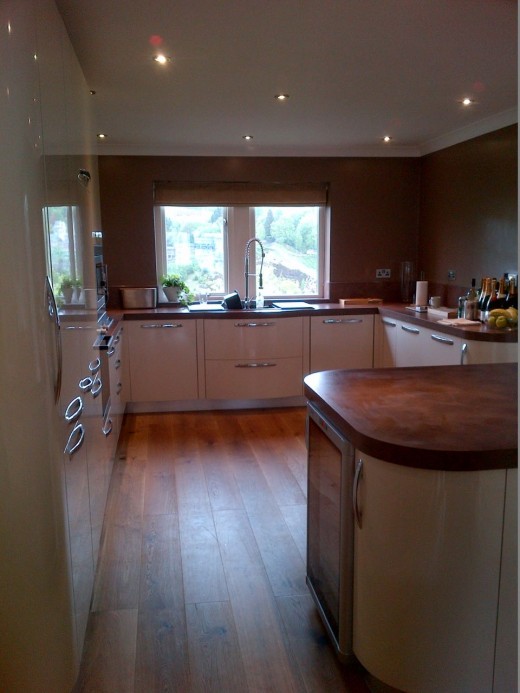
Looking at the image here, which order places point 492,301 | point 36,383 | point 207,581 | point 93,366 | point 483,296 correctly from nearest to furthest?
point 36,383 → point 207,581 → point 93,366 → point 492,301 → point 483,296

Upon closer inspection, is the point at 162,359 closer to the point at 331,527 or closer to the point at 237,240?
the point at 237,240

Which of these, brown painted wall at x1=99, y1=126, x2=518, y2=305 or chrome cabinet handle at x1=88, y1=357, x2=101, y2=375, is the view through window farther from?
chrome cabinet handle at x1=88, y1=357, x2=101, y2=375

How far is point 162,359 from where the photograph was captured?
475cm

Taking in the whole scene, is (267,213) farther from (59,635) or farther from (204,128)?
(59,635)

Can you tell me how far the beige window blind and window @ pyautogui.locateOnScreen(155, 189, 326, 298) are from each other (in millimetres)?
26

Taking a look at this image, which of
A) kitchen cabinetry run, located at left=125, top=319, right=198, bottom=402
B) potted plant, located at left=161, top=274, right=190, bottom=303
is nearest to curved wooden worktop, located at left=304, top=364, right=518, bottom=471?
kitchen cabinetry run, located at left=125, top=319, right=198, bottom=402

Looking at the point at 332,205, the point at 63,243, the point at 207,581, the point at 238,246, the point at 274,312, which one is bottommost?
the point at 207,581

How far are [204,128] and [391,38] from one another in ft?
6.55

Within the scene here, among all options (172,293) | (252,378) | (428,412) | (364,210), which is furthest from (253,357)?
(428,412)

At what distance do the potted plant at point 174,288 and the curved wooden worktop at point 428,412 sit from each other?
3044 millimetres

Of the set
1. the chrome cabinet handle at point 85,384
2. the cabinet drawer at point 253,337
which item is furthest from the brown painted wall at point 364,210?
the chrome cabinet handle at point 85,384

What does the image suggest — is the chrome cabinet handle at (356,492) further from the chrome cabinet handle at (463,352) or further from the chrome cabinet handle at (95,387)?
the chrome cabinet handle at (463,352)

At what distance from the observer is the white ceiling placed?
230 centimetres

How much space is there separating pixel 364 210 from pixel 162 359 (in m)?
2.27
